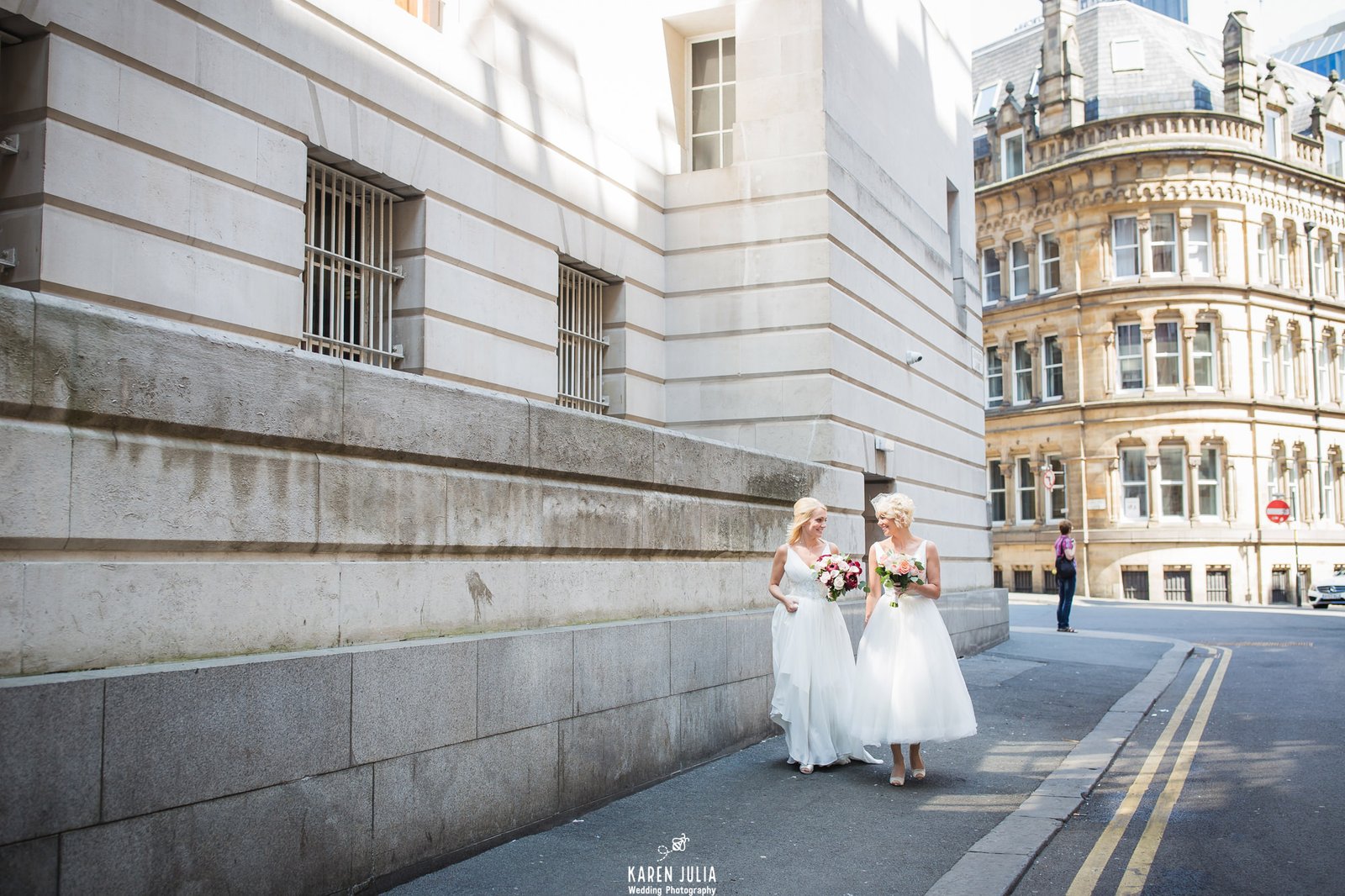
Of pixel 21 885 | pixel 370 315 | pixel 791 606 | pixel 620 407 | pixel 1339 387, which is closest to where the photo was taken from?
pixel 21 885

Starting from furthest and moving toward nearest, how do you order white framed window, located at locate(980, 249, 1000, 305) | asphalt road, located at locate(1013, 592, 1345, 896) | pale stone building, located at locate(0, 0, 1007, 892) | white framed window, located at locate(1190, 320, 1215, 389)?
white framed window, located at locate(980, 249, 1000, 305) → white framed window, located at locate(1190, 320, 1215, 389) → asphalt road, located at locate(1013, 592, 1345, 896) → pale stone building, located at locate(0, 0, 1007, 892)

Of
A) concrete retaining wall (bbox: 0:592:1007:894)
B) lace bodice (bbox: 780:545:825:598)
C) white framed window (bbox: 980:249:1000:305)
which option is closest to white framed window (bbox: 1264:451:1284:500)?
white framed window (bbox: 980:249:1000:305)

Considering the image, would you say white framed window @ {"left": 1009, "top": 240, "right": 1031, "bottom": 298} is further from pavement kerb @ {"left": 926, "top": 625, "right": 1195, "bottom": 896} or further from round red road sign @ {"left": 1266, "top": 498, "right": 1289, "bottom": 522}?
pavement kerb @ {"left": 926, "top": 625, "right": 1195, "bottom": 896}

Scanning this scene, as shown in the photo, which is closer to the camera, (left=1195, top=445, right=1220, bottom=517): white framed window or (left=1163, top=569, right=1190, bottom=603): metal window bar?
(left=1163, top=569, right=1190, bottom=603): metal window bar

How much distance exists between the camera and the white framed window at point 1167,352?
42469 mm

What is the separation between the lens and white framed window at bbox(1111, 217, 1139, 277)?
43062mm

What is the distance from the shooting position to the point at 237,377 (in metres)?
5.12

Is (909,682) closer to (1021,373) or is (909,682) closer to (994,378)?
(1021,373)

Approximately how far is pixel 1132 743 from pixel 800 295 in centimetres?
631

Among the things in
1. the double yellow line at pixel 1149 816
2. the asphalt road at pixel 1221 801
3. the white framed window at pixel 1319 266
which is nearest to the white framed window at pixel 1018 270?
the white framed window at pixel 1319 266

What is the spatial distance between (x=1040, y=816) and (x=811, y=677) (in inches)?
84.0

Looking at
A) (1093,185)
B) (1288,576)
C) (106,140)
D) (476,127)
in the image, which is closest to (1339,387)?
(1288,576)

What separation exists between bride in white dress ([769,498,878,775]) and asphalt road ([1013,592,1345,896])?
194 centimetres

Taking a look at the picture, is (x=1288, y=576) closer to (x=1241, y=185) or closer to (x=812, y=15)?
(x=1241, y=185)
